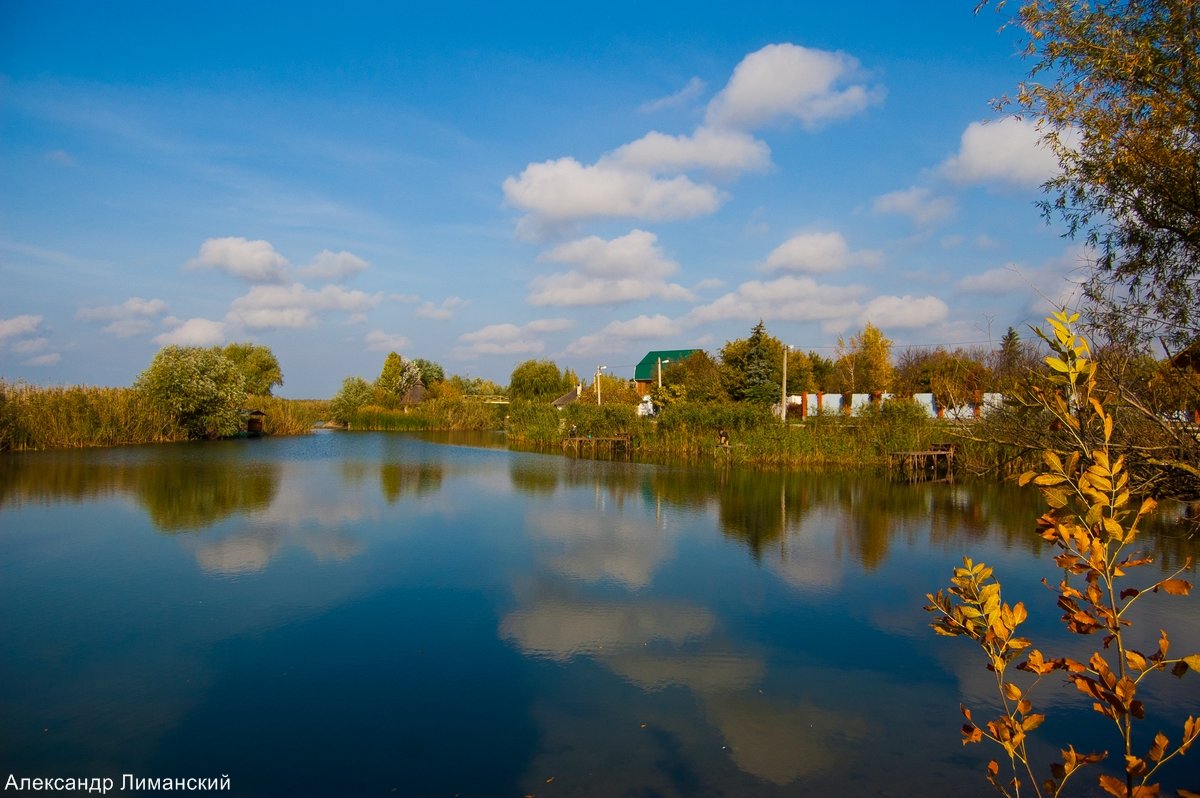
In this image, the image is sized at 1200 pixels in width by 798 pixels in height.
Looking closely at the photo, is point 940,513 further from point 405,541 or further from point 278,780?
point 278,780

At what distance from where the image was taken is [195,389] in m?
31.2

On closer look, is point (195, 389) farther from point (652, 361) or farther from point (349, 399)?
point (652, 361)

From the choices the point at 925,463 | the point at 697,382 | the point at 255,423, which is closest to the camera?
the point at 925,463

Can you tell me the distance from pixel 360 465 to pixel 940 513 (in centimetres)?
1749

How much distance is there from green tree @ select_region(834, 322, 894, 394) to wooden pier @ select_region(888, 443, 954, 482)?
1826cm

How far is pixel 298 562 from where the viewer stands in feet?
33.3

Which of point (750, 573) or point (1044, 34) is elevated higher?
point (1044, 34)

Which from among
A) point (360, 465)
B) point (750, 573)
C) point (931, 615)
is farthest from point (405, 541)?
point (360, 465)

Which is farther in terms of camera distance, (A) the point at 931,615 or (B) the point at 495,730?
(A) the point at 931,615

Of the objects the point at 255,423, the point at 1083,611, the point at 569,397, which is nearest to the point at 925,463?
the point at 1083,611

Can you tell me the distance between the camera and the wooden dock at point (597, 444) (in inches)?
1156

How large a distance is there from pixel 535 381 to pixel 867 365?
21776 mm

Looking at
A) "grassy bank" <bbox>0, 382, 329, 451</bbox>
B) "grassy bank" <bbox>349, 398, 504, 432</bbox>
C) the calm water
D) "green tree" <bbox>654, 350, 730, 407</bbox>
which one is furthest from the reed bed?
"green tree" <bbox>654, 350, 730, 407</bbox>

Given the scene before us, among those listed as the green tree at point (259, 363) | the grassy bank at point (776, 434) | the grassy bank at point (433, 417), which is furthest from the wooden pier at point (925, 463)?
the green tree at point (259, 363)
